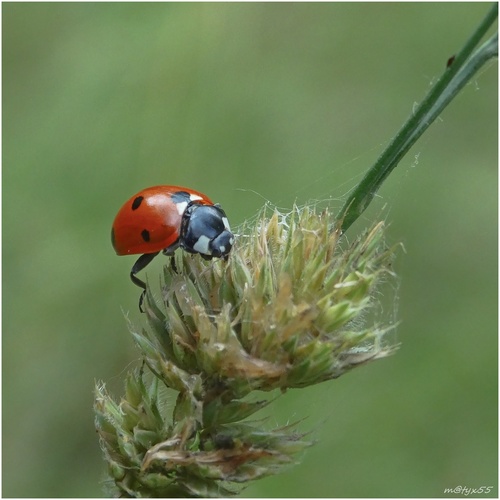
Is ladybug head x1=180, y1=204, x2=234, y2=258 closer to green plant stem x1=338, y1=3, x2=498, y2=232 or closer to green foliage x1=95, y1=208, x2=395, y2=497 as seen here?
green foliage x1=95, y1=208, x2=395, y2=497

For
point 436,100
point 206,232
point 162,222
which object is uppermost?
point 162,222

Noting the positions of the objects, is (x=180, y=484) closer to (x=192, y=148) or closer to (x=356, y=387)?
A: (x=356, y=387)

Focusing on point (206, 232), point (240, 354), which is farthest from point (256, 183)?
point (240, 354)

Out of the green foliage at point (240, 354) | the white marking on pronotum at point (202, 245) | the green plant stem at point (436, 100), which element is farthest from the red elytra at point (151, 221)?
the green plant stem at point (436, 100)

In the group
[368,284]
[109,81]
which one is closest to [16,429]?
[109,81]

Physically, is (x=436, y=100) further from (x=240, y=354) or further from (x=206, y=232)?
(x=206, y=232)

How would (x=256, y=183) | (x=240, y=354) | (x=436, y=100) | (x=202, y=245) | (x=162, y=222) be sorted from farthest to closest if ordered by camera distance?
(x=256, y=183), (x=162, y=222), (x=202, y=245), (x=240, y=354), (x=436, y=100)

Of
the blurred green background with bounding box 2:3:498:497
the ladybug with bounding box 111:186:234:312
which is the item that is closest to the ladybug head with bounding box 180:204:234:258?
the ladybug with bounding box 111:186:234:312
